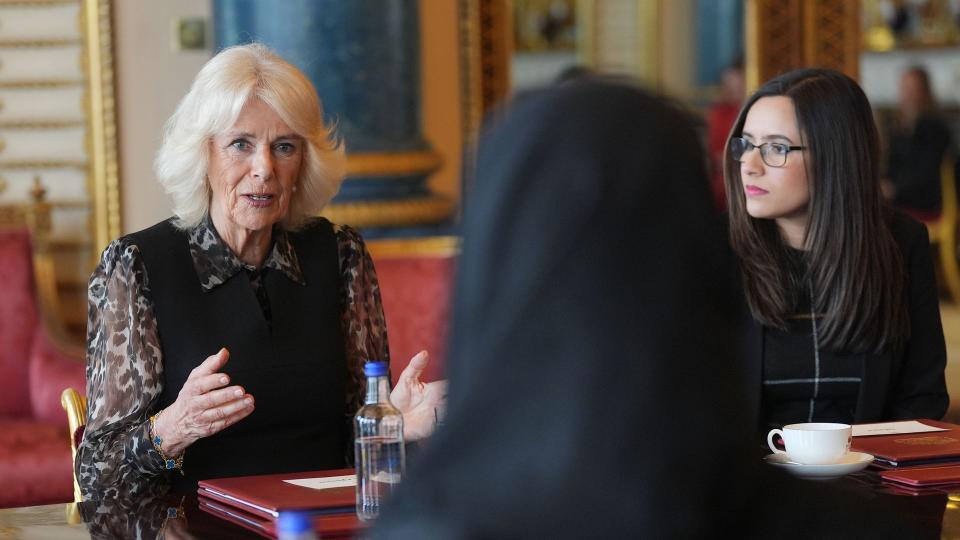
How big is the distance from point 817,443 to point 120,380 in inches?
42.6

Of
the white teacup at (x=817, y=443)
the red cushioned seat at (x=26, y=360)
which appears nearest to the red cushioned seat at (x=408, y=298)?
the red cushioned seat at (x=26, y=360)

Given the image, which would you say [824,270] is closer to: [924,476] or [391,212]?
[924,476]

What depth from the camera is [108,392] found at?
86.7 inches

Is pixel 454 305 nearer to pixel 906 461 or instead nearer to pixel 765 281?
pixel 906 461

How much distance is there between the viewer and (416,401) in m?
2.01

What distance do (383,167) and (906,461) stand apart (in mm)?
2531

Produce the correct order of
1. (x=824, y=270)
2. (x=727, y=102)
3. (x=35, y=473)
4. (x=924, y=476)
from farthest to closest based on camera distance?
(x=727, y=102) < (x=35, y=473) < (x=824, y=270) < (x=924, y=476)

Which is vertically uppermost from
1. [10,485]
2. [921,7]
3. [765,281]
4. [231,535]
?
[921,7]

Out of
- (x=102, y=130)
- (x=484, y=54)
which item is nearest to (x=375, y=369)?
(x=102, y=130)

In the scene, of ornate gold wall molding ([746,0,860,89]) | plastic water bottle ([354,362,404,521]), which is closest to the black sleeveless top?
plastic water bottle ([354,362,404,521])

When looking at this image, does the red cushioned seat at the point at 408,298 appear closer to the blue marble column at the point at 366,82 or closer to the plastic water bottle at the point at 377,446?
the blue marble column at the point at 366,82

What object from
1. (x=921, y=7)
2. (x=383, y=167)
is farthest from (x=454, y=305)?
(x=921, y=7)

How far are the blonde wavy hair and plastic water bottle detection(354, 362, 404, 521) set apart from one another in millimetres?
853

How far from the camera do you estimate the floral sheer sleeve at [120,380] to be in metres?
2.12
